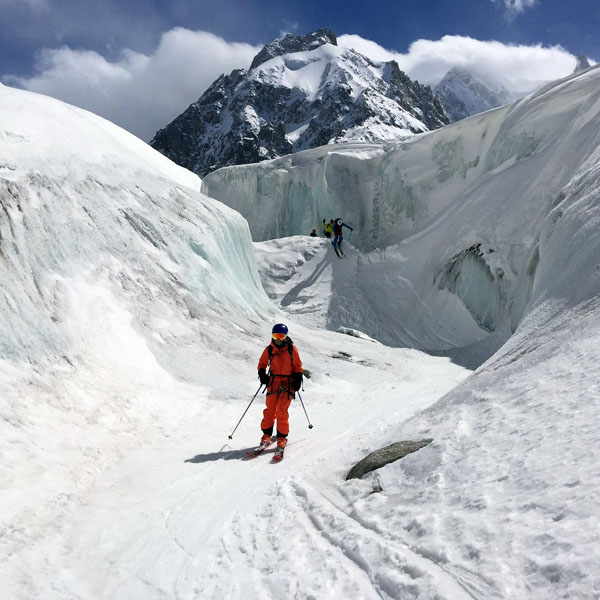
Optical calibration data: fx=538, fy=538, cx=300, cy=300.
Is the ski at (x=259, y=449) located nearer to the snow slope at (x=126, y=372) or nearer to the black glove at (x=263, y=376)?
the snow slope at (x=126, y=372)

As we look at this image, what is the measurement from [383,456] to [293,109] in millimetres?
165297

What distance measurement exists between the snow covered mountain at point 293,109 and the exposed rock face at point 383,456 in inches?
5306

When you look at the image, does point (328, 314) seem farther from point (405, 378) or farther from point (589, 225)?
point (589, 225)

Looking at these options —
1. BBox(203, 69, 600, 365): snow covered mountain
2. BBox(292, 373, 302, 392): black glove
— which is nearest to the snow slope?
BBox(292, 373, 302, 392): black glove

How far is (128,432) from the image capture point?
7828mm

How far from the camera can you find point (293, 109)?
160 m

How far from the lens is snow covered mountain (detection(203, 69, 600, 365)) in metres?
18.8

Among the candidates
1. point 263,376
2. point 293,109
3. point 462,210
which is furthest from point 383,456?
point 293,109

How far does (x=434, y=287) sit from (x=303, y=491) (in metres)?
18.1

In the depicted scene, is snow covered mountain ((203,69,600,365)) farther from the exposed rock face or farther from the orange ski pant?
the exposed rock face

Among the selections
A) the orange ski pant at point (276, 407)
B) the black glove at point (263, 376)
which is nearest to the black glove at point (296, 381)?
the orange ski pant at point (276, 407)

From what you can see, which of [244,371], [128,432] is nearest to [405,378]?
[244,371]

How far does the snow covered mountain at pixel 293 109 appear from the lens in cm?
14312

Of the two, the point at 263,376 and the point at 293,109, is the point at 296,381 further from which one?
the point at 293,109
